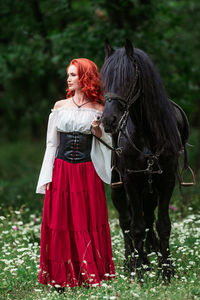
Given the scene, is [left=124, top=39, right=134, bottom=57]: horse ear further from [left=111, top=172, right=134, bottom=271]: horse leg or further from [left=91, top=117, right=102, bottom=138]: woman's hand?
[left=111, top=172, right=134, bottom=271]: horse leg

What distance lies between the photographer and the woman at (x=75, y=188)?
4949mm

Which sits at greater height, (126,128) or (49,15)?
(49,15)

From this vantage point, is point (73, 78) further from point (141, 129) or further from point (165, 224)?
point (165, 224)

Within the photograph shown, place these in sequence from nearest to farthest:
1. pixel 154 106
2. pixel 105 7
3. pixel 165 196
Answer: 1. pixel 154 106
2. pixel 165 196
3. pixel 105 7

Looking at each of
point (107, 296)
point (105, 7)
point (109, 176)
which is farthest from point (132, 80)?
point (105, 7)

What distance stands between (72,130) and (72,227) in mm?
1027

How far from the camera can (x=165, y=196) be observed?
505cm

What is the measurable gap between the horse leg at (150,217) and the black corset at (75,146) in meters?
1.02

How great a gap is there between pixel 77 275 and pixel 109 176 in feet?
3.62

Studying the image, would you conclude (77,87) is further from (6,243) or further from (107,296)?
(6,243)

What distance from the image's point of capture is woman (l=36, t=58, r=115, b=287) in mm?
4949

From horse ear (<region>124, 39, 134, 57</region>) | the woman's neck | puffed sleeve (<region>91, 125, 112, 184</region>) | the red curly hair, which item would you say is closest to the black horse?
horse ear (<region>124, 39, 134, 57</region>)

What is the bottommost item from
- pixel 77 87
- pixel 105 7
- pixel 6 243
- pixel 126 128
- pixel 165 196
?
pixel 6 243

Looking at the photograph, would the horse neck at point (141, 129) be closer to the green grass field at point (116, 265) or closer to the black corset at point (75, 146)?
the black corset at point (75, 146)
